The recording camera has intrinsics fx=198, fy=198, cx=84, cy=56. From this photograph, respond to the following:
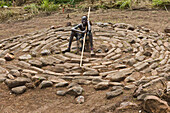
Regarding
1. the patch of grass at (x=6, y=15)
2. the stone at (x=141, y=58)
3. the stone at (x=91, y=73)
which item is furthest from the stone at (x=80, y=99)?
the patch of grass at (x=6, y=15)

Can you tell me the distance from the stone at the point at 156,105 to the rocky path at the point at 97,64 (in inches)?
0.7

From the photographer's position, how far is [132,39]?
19.8 feet

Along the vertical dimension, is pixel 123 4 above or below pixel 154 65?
above

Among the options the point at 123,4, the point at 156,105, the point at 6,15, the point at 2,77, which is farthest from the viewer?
the point at 123,4

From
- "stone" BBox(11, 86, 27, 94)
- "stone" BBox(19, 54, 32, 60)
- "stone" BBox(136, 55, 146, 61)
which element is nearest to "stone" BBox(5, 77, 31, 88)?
"stone" BBox(11, 86, 27, 94)

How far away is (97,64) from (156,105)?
2.14 meters

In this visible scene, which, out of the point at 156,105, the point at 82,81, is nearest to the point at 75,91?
the point at 82,81

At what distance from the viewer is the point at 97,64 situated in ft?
15.6

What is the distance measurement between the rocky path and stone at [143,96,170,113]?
0.02 m

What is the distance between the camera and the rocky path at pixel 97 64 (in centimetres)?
379

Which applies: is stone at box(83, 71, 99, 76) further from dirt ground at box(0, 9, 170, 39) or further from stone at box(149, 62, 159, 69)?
dirt ground at box(0, 9, 170, 39)

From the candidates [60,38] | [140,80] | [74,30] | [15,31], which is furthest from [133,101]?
[15,31]

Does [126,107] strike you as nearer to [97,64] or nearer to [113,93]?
[113,93]

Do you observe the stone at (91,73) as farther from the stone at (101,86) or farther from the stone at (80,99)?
the stone at (80,99)
